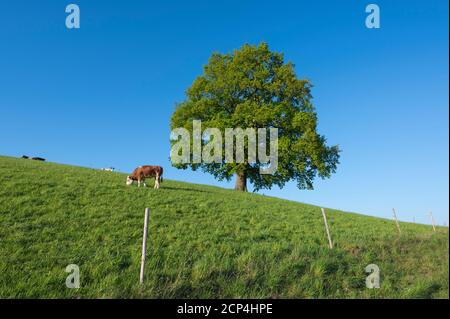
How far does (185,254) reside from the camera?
1191 cm

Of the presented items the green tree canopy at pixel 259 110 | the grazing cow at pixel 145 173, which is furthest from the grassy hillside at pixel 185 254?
the green tree canopy at pixel 259 110

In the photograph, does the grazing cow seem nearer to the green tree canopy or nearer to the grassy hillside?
the grassy hillside

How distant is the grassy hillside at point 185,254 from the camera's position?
940 cm

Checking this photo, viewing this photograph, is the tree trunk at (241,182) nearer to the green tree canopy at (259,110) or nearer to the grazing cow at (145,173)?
the green tree canopy at (259,110)

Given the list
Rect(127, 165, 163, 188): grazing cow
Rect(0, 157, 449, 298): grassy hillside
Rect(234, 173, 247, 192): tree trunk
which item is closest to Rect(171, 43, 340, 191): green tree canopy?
Rect(234, 173, 247, 192): tree trunk

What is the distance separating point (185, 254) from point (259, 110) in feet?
86.0

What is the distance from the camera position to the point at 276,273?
34.1 ft

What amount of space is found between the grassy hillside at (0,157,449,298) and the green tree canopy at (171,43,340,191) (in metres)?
17.0

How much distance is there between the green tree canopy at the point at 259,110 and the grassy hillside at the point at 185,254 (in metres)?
17.0

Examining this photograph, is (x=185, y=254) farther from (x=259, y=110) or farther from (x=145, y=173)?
(x=259, y=110)

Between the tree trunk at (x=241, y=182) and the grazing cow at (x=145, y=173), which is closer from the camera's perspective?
the grazing cow at (x=145, y=173)

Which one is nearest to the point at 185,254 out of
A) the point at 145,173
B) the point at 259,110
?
the point at 145,173
